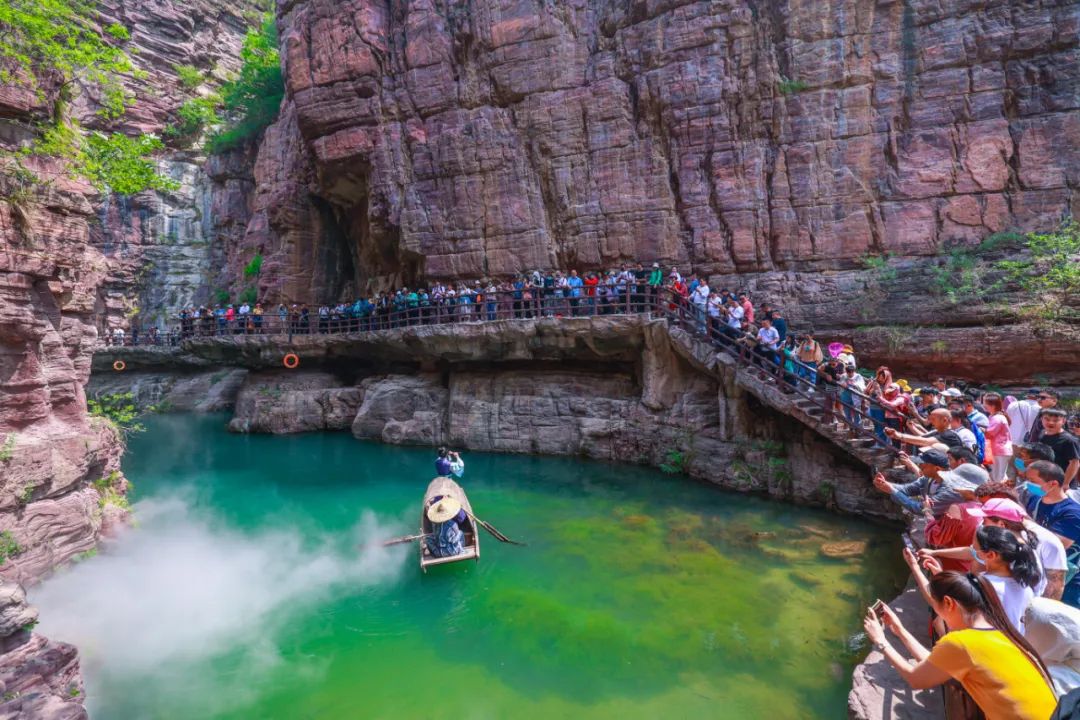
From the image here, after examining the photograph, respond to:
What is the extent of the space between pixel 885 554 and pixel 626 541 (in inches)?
181

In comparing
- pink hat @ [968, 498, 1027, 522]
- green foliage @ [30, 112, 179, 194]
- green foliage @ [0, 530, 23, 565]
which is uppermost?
green foliage @ [30, 112, 179, 194]

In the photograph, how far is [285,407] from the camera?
2327 cm

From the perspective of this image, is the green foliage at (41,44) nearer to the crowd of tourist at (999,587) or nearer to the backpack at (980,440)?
the crowd of tourist at (999,587)

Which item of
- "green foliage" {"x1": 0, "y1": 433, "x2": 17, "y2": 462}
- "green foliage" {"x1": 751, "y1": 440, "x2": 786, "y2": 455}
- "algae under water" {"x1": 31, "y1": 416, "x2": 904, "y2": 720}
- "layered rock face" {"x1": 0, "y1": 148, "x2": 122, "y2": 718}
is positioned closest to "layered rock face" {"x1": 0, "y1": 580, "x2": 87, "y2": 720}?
"algae under water" {"x1": 31, "y1": 416, "x2": 904, "y2": 720}

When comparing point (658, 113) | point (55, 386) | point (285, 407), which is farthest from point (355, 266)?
point (55, 386)

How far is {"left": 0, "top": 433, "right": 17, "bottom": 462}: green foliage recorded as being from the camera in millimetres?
7665

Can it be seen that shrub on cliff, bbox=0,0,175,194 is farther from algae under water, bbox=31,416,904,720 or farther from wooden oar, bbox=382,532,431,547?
wooden oar, bbox=382,532,431,547

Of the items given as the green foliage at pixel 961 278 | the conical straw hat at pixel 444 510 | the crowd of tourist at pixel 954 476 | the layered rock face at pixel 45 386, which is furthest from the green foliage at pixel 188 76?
the green foliage at pixel 961 278

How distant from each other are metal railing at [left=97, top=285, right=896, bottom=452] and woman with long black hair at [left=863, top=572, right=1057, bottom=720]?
25.2ft

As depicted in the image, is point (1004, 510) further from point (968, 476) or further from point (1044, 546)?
point (968, 476)

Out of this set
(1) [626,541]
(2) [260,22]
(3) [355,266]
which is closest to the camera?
(1) [626,541]

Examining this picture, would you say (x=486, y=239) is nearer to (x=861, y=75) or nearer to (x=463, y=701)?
(x=861, y=75)

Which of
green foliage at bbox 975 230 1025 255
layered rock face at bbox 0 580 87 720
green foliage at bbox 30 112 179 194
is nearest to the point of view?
layered rock face at bbox 0 580 87 720

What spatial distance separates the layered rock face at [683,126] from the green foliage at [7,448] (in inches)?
568
